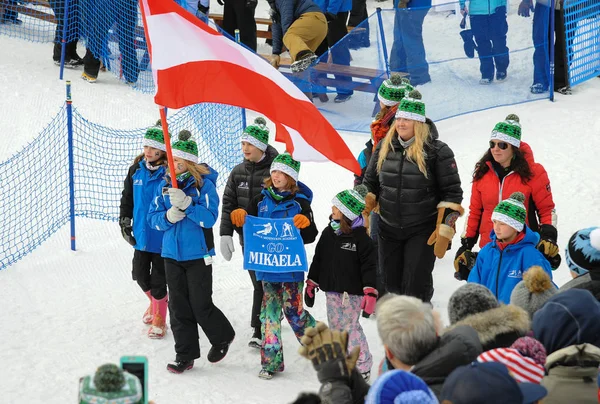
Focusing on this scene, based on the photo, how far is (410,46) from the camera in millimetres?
13172

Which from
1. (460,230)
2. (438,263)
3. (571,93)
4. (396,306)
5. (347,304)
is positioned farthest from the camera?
(571,93)

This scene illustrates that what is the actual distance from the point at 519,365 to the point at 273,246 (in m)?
3.41

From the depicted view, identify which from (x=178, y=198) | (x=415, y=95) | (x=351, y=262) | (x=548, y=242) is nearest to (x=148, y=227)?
(x=178, y=198)

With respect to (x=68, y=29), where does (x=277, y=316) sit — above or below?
below

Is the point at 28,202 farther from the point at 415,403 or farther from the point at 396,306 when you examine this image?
the point at 415,403

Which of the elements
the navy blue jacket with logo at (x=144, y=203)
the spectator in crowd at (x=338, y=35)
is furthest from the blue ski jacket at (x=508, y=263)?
the spectator in crowd at (x=338, y=35)

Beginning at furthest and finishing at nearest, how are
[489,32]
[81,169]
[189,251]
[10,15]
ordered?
1. [10,15]
2. [489,32]
3. [81,169]
4. [189,251]

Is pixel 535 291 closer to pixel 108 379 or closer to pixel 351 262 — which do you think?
pixel 351 262

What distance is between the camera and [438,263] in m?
9.89

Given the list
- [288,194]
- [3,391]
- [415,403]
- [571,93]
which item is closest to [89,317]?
[3,391]

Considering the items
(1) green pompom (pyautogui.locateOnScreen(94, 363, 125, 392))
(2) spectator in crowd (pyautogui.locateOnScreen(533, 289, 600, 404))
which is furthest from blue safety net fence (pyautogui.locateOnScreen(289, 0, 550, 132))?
(1) green pompom (pyautogui.locateOnScreen(94, 363, 125, 392))

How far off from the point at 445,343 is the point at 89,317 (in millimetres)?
4705

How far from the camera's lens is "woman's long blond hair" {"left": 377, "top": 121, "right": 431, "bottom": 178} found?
767 centimetres

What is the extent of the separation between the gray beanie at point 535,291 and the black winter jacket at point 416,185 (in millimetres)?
2167
